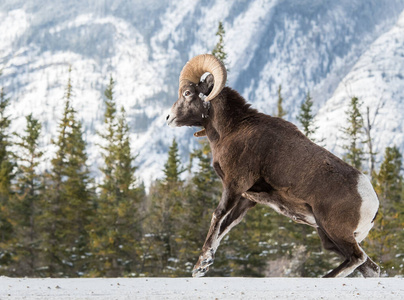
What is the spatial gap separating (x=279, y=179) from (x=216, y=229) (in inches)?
46.1

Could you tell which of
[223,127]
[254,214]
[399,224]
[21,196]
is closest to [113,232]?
[21,196]

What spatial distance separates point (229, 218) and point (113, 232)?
27052 mm

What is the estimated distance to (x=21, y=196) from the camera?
3438 centimetres

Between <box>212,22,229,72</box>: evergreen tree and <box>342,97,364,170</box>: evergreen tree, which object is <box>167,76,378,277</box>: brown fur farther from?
Answer: <box>342,97,364,170</box>: evergreen tree

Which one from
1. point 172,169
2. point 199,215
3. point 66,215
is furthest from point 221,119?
point 172,169

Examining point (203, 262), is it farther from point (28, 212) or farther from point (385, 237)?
point (28, 212)

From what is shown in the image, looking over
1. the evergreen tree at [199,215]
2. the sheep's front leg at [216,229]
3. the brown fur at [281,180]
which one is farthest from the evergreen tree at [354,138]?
the sheep's front leg at [216,229]

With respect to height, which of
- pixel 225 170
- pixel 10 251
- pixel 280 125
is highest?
pixel 280 125
